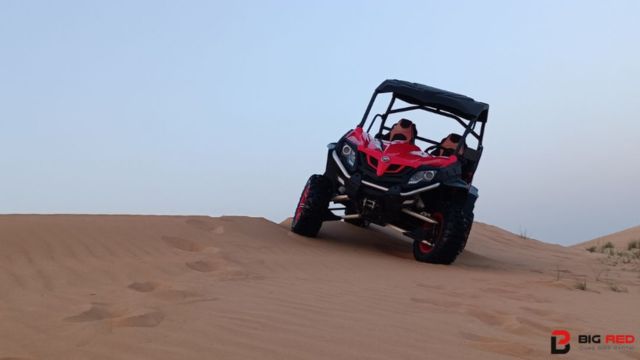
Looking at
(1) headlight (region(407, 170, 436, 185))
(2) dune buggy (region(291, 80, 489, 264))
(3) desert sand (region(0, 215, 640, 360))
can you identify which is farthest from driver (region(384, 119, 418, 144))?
(3) desert sand (region(0, 215, 640, 360))

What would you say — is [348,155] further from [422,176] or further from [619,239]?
[619,239]

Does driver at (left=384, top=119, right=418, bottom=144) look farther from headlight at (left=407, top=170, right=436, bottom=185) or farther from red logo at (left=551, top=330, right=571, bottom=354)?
red logo at (left=551, top=330, right=571, bottom=354)

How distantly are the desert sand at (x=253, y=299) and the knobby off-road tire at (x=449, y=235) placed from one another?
34 cm

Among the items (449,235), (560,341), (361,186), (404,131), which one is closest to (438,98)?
(404,131)

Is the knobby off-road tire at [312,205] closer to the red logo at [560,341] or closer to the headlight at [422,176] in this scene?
the headlight at [422,176]

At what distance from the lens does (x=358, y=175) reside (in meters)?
8.65

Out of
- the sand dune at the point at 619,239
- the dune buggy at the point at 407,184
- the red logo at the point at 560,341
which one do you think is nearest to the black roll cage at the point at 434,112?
the dune buggy at the point at 407,184

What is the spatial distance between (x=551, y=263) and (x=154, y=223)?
21.1 ft

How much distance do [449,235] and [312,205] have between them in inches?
74.9

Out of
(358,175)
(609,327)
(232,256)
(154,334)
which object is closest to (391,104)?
(358,175)

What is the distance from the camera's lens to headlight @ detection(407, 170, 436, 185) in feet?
27.4

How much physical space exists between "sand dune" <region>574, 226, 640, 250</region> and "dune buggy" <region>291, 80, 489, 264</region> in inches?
379

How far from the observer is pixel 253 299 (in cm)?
488

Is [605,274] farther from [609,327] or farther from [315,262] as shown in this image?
[609,327]
